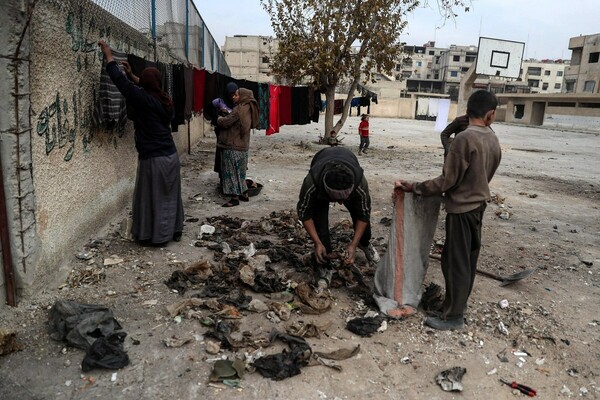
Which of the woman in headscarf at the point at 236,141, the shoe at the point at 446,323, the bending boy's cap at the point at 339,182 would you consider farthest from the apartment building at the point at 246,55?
the shoe at the point at 446,323

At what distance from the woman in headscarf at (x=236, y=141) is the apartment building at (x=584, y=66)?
4529 cm

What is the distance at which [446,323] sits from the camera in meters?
3.18

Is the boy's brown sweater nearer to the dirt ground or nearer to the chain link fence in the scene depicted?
the dirt ground

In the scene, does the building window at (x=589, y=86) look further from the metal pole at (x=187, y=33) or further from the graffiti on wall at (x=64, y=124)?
the graffiti on wall at (x=64, y=124)

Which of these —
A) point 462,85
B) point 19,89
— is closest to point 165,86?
point 19,89

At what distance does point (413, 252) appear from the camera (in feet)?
11.1

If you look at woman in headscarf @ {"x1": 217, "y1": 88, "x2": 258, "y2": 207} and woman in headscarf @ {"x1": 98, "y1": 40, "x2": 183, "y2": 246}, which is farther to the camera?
woman in headscarf @ {"x1": 217, "y1": 88, "x2": 258, "y2": 207}

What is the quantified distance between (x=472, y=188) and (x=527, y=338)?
3.66 ft

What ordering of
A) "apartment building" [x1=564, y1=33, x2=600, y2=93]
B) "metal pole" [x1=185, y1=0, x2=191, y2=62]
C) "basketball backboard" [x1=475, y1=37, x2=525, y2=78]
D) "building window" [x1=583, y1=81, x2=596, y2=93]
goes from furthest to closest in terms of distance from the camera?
"building window" [x1=583, y1=81, x2=596, y2=93]
"apartment building" [x1=564, y1=33, x2=600, y2=93]
"basketball backboard" [x1=475, y1=37, x2=525, y2=78]
"metal pole" [x1=185, y1=0, x2=191, y2=62]

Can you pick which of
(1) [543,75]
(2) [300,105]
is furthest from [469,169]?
(1) [543,75]

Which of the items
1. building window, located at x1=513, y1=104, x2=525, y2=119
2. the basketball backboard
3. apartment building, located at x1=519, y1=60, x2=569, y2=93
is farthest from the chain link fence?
apartment building, located at x1=519, y1=60, x2=569, y2=93

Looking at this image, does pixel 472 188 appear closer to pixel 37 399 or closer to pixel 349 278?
pixel 349 278

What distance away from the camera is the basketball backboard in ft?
79.8

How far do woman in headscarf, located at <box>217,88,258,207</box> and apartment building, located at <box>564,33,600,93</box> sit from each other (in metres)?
45.3
